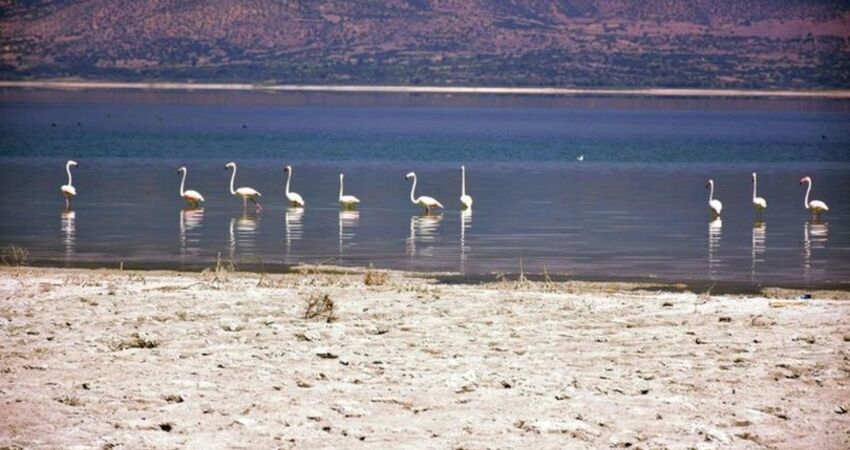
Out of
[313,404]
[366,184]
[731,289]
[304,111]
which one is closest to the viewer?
[313,404]

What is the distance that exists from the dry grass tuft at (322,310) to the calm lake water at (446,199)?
7127mm

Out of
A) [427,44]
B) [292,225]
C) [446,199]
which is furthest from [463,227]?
[427,44]

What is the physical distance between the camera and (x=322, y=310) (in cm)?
1257

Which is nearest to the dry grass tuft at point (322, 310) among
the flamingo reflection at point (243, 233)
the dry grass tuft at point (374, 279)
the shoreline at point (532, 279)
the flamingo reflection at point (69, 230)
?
the dry grass tuft at point (374, 279)

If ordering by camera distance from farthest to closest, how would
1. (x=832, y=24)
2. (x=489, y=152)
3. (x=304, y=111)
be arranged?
(x=832, y=24), (x=304, y=111), (x=489, y=152)

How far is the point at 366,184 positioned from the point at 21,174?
9.30m

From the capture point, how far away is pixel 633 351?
1128cm

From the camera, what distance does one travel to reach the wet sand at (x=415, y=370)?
9133 mm

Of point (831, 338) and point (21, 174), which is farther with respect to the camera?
point (21, 174)

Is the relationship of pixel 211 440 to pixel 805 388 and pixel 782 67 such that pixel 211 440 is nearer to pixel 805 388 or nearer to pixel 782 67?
pixel 805 388

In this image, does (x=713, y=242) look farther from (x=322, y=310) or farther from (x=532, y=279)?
(x=322, y=310)

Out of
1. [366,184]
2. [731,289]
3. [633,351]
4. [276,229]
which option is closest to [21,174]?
[366,184]

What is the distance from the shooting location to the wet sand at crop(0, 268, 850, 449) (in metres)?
9.13

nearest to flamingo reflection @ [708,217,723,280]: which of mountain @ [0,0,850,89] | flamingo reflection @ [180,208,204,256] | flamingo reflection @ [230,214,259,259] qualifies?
flamingo reflection @ [230,214,259,259]
